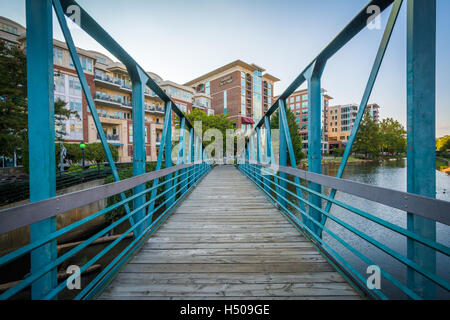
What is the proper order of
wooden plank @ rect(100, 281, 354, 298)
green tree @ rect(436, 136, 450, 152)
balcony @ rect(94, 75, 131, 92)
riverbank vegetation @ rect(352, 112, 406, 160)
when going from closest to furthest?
1. wooden plank @ rect(100, 281, 354, 298)
2. balcony @ rect(94, 75, 131, 92)
3. green tree @ rect(436, 136, 450, 152)
4. riverbank vegetation @ rect(352, 112, 406, 160)

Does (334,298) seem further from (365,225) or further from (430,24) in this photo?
(365,225)

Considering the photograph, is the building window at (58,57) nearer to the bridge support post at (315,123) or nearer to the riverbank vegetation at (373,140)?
the bridge support post at (315,123)

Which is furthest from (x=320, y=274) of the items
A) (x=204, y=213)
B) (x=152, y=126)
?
(x=152, y=126)

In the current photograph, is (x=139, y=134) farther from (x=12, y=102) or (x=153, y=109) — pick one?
(x=153, y=109)

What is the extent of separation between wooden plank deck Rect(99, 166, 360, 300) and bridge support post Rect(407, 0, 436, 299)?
31.1 inches

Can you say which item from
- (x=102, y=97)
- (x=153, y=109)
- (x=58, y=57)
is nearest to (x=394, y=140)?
(x=153, y=109)

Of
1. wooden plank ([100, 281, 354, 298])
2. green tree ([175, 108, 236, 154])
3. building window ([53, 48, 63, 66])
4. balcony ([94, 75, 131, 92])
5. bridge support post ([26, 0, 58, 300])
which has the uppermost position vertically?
building window ([53, 48, 63, 66])

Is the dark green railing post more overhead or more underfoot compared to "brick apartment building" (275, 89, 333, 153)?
more underfoot

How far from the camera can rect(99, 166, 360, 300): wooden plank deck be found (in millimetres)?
1811

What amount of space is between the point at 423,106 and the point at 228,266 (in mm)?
2084

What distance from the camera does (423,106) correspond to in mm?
1355

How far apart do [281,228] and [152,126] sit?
94.6ft

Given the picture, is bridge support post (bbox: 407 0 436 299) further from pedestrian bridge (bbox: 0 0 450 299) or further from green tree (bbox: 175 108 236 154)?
Result: green tree (bbox: 175 108 236 154)

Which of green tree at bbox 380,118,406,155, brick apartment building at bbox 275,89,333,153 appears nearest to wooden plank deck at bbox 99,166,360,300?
brick apartment building at bbox 275,89,333,153
